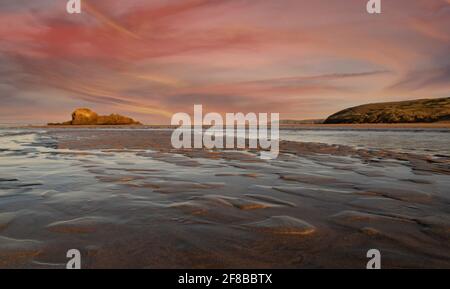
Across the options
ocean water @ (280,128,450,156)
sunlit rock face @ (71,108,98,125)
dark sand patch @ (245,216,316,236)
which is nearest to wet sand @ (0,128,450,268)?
dark sand patch @ (245,216,316,236)

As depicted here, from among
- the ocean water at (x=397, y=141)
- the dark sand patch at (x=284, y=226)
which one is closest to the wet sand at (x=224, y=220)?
the dark sand patch at (x=284, y=226)

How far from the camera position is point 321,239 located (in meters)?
2.86

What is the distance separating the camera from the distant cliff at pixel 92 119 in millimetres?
103750

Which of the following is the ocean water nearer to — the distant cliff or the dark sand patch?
the dark sand patch

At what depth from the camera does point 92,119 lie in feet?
349

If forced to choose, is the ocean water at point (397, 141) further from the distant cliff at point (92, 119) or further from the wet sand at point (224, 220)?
the distant cliff at point (92, 119)

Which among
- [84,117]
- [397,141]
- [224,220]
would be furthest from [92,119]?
[224,220]

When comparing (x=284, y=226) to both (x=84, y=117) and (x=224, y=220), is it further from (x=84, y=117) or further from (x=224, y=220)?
(x=84, y=117)

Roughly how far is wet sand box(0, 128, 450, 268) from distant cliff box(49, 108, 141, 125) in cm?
10910

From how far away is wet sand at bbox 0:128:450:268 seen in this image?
2.46m

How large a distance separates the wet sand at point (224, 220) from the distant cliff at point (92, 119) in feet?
358

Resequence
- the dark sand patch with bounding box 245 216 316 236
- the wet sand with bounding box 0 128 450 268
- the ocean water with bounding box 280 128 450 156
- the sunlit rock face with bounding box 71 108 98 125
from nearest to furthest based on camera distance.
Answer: the wet sand with bounding box 0 128 450 268 → the dark sand patch with bounding box 245 216 316 236 → the ocean water with bounding box 280 128 450 156 → the sunlit rock face with bounding box 71 108 98 125

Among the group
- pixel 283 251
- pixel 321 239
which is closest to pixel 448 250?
pixel 321 239

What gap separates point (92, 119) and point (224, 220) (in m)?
114
